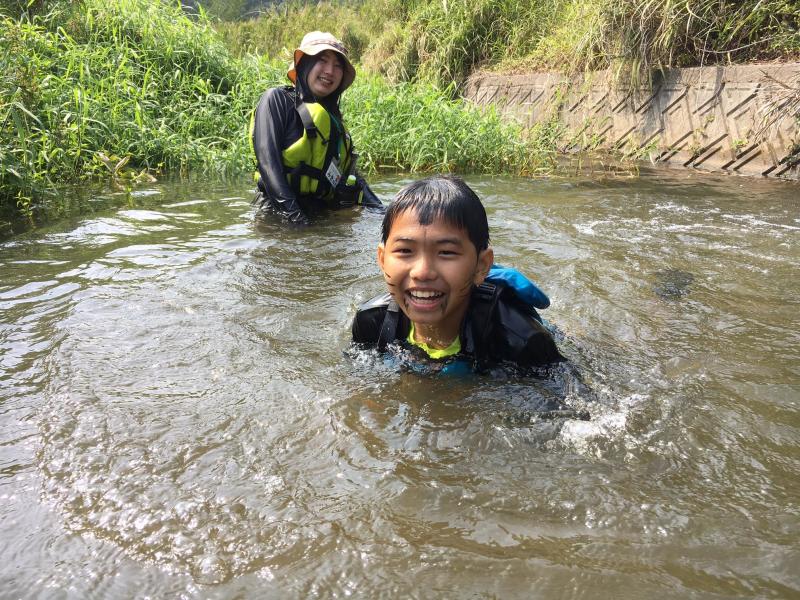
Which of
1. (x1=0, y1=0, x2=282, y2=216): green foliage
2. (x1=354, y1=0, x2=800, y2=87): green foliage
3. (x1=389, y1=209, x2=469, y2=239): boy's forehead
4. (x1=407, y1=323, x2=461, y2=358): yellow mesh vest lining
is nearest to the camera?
(x1=389, y1=209, x2=469, y2=239): boy's forehead

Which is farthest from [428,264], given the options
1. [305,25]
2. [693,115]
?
[305,25]

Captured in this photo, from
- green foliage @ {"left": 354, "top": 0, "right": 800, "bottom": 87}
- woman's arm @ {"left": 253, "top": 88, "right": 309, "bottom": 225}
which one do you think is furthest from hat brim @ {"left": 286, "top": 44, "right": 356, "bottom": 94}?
green foliage @ {"left": 354, "top": 0, "right": 800, "bottom": 87}

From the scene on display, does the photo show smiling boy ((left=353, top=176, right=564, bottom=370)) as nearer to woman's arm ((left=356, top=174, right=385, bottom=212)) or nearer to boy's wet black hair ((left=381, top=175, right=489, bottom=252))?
boy's wet black hair ((left=381, top=175, right=489, bottom=252))

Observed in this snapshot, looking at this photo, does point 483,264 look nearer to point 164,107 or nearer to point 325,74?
point 325,74

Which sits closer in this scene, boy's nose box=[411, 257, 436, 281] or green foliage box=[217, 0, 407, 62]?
boy's nose box=[411, 257, 436, 281]

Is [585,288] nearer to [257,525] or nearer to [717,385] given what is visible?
[717,385]

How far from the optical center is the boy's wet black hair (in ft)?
7.37

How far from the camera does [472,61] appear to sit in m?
11.7

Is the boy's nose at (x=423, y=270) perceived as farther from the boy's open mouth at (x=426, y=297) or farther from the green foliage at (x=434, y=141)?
the green foliage at (x=434, y=141)

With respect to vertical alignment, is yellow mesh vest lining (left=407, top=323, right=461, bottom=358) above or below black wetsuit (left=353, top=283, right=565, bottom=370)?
below

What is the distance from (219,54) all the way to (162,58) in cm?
77

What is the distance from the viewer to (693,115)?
301 inches

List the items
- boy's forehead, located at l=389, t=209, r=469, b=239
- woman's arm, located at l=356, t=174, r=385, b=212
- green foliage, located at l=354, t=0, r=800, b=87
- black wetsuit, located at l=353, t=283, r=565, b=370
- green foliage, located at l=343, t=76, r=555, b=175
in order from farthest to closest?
green foliage, located at l=354, t=0, r=800, b=87 → green foliage, located at l=343, t=76, r=555, b=175 → woman's arm, located at l=356, t=174, r=385, b=212 → black wetsuit, located at l=353, t=283, r=565, b=370 → boy's forehead, located at l=389, t=209, r=469, b=239

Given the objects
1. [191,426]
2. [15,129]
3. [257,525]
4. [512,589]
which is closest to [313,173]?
[15,129]
